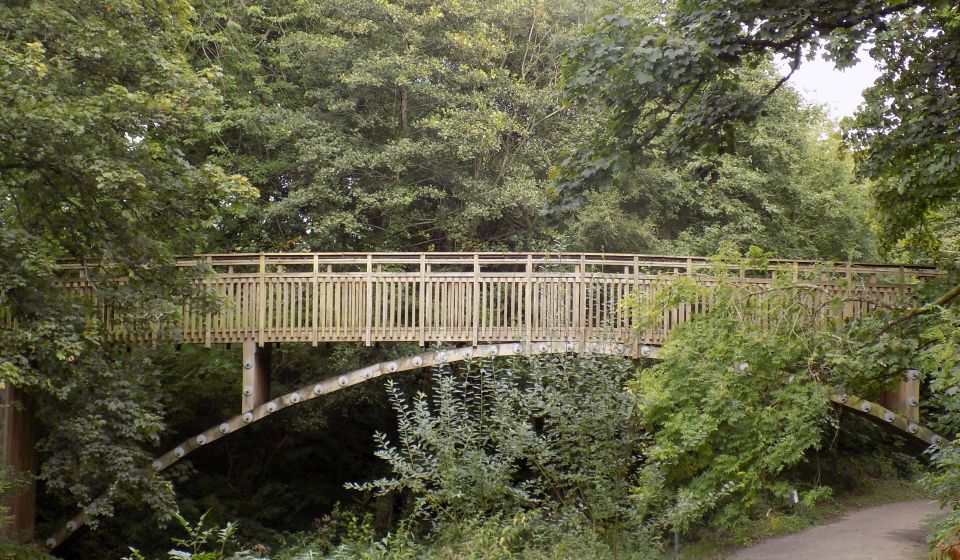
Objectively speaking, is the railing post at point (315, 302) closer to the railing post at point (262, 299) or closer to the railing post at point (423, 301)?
the railing post at point (262, 299)

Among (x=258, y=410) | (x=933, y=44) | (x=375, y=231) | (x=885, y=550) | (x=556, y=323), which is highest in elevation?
(x=933, y=44)

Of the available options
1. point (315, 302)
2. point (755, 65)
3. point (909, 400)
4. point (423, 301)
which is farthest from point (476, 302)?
point (909, 400)

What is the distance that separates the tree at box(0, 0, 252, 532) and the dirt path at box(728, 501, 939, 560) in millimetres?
8180

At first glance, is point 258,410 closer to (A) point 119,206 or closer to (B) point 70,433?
(B) point 70,433

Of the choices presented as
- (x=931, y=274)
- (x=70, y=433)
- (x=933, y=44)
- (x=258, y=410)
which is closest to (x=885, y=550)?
(x=931, y=274)

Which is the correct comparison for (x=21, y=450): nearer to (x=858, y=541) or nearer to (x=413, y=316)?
(x=413, y=316)

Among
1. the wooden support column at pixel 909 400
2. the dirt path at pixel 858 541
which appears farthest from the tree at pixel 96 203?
the wooden support column at pixel 909 400

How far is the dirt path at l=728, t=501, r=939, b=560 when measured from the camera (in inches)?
447

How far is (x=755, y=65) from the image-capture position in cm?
959

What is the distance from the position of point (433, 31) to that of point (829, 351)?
13366mm

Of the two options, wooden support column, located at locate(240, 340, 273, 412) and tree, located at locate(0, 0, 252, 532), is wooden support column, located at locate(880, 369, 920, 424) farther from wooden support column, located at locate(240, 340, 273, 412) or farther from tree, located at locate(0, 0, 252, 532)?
tree, located at locate(0, 0, 252, 532)

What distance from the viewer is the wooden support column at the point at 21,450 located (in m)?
14.0

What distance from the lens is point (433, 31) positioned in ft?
63.8

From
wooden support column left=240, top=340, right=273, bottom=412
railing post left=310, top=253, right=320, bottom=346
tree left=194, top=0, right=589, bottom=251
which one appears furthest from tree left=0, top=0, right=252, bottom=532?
tree left=194, top=0, right=589, bottom=251
